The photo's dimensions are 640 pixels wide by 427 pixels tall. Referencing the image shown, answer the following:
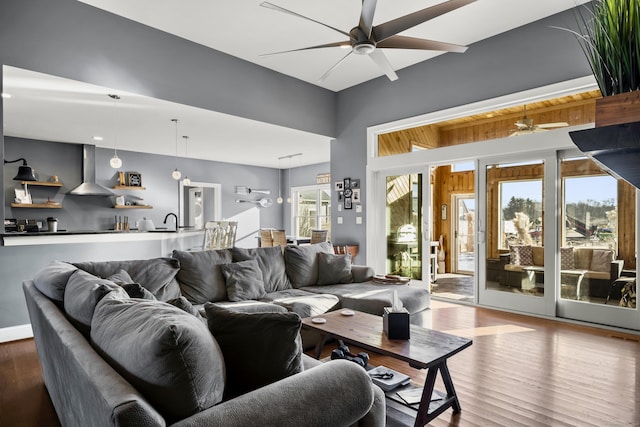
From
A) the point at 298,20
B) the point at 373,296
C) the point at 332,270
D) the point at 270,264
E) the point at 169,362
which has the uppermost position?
the point at 298,20

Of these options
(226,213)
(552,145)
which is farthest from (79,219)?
(552,145)

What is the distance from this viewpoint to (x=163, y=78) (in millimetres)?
4406

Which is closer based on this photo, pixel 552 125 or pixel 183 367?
pixel 183 367

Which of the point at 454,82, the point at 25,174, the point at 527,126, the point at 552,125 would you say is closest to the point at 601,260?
the point at 552,125

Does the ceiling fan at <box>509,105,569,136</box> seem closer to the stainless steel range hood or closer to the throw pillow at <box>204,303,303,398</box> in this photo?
the throw pillow at <box>204,303,303,398</box>

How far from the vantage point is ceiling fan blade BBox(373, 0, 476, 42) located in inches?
108

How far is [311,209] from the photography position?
411 inches

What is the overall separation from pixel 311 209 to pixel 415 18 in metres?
7.81

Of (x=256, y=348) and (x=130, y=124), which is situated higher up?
(x=130, y=124)

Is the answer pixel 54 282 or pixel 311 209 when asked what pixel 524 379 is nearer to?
pixel 54 282

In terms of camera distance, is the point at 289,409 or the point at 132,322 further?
the point at 132,322

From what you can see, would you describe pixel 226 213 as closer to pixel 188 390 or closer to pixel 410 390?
pixel 410 390

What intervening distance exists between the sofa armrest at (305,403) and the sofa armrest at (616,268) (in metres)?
3.87

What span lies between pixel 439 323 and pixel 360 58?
3.74 meters
